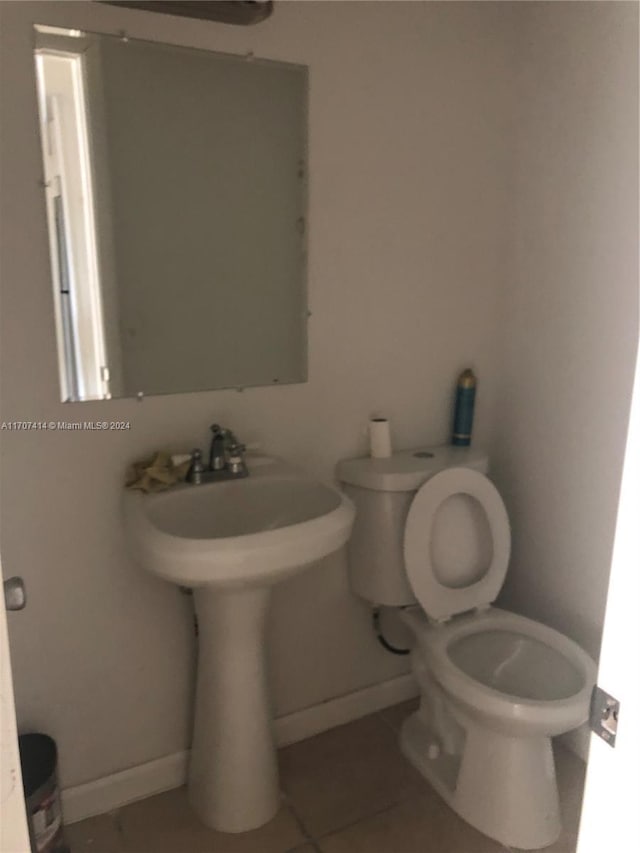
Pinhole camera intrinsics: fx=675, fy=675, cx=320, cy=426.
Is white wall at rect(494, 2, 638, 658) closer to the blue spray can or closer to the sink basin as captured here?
the blue spray can

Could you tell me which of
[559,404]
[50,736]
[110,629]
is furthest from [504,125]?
[50,736]

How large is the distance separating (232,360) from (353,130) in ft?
2.19

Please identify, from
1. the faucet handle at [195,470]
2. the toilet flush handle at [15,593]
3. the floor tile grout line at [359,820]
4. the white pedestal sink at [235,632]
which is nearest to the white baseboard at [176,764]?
the white pedestal sink at [235,632]

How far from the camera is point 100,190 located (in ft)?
4.84

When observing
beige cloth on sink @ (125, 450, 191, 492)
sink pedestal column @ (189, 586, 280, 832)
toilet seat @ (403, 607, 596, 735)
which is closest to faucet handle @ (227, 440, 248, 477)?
beige cloth on sink @ (125, 450, 191, 492)

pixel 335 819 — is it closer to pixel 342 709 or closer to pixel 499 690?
pixel 342 709

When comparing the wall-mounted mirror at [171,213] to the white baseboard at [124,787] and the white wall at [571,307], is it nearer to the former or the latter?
the white wall at [571,307]

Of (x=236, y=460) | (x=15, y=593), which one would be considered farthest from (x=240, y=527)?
(x=15, y=593)

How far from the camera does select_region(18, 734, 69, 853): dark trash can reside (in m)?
1.43

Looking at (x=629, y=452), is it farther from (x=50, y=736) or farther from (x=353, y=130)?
(x=50, y=736)

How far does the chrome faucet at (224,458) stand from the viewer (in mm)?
1621

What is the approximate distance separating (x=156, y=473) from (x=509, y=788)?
1129 millimetres

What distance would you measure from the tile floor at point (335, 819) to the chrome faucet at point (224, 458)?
869 millimetres

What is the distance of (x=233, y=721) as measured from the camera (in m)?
1.61
